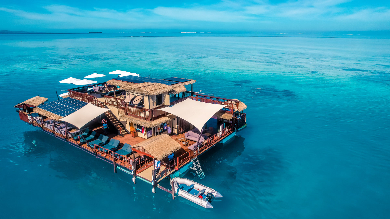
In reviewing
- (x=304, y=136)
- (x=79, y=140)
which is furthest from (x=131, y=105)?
(x=304, y=136)

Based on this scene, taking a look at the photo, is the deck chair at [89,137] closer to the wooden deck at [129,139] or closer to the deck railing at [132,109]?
the wooden deck at [129,139]

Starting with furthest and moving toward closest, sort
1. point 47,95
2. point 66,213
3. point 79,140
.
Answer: point 47,95 → point 79,140 → point 66,213

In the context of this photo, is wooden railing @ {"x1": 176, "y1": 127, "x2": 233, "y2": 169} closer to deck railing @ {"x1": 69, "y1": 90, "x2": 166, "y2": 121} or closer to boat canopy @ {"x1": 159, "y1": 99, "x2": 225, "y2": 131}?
boat canopy @ {"x1": 159, "y1": 99, "x2": 225, "y2": 131}

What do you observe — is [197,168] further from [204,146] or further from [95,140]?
[95,140]

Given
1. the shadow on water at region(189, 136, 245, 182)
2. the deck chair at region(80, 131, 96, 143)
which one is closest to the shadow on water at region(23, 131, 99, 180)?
the deck chair at region(80, 131, 96, 143)

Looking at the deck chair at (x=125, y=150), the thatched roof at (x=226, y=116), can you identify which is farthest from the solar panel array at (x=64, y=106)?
the thatched roof at (x=226, y=116)

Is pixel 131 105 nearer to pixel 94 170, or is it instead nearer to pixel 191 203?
pixel 94 170

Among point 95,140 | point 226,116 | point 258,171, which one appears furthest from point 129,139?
point 258,171
